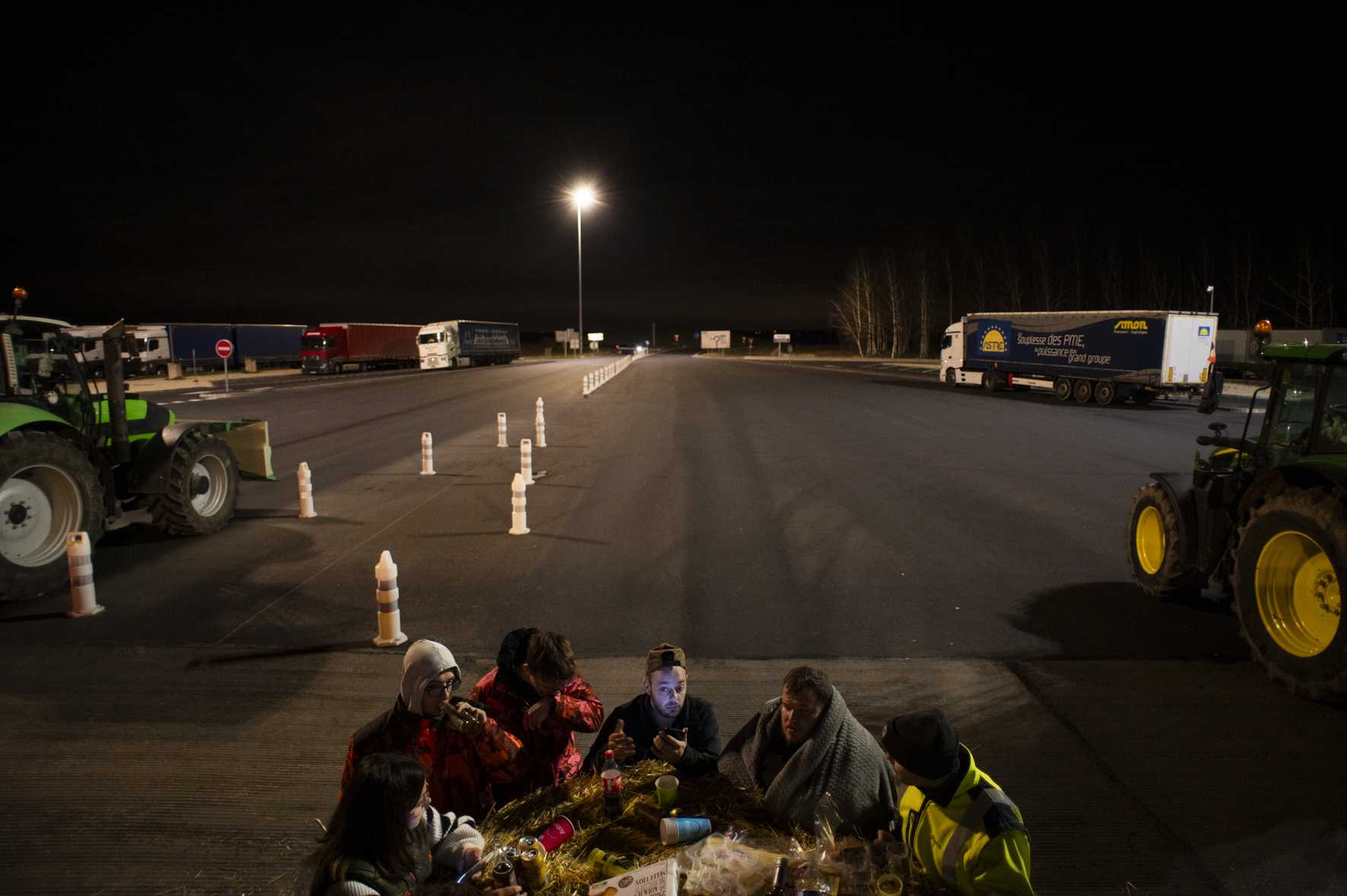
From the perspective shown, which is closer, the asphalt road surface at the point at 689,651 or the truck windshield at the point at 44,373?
the asphalt road surface at the point at 689,651

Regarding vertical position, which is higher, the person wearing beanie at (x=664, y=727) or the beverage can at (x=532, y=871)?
the person wearing beanie at (x=664, y=727)

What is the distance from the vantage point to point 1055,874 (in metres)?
3.51

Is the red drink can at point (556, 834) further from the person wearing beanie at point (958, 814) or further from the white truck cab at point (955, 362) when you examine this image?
the white truck cab at point (955, 362)

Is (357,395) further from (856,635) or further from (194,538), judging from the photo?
(856,635)

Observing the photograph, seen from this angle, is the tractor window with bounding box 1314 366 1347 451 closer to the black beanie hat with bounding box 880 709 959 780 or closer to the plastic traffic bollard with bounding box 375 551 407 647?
the black beanie hat with bounding box 880 709 959 780

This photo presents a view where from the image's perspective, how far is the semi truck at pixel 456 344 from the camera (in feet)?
188

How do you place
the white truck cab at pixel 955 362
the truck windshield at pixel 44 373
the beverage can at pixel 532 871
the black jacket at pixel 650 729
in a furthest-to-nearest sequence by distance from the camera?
the white truck cab at pixel 955 362
the truck windshield at pixel 44 373
the black jacket at pixel 650 729
the beverage can at pixel 532 871

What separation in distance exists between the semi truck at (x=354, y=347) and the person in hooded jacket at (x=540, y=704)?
50.6 m

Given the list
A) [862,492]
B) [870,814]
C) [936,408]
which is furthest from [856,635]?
[936,408]

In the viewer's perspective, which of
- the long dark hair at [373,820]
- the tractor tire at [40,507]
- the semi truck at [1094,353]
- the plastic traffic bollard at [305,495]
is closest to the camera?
the long dark hair at [373,820]

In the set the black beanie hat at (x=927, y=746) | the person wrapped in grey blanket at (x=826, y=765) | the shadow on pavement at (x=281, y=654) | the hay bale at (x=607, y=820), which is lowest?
the shadow on pavement at (x=281, y=654)

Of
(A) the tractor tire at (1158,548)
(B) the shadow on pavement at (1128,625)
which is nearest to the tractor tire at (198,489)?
(B) the shadow on pavement at (1128,625)

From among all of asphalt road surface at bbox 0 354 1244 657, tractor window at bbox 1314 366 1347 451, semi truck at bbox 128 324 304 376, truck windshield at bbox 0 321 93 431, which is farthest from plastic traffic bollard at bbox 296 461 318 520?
semi truck at bbox 128 324 304 376

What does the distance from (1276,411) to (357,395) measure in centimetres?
3196
